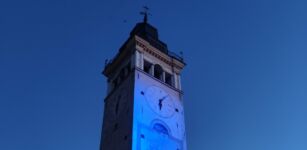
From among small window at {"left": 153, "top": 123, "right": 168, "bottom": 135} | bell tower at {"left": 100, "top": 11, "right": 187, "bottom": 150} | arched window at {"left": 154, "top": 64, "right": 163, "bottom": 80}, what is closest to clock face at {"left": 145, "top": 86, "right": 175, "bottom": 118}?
bell tower at {"left": 100, "top": 11, "right": 187, "bottom": 150}

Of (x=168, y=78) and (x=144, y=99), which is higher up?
(x=168, y=78)

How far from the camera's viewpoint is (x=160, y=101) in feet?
113

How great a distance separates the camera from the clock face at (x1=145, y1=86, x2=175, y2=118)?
33.3m

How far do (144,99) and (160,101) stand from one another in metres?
1.95

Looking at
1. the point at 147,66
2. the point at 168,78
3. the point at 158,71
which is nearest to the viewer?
the point at 147,66

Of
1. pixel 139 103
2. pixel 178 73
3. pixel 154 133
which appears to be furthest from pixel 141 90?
pixel 178 73

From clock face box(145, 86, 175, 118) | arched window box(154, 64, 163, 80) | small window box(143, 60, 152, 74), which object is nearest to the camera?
clock face box(145, 86, 175, 118)

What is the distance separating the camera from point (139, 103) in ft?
105

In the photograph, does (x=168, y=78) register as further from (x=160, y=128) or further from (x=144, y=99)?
(x=160, y=128)

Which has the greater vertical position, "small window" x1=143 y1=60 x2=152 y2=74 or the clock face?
"small window" x1=143 y1=60 x2=152 y2=74

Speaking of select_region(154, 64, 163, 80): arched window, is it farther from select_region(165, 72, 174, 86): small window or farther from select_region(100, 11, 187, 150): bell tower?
select_region(165, 72, 174, 86): small window

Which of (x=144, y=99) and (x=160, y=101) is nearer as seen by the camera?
(x=144, y=99)

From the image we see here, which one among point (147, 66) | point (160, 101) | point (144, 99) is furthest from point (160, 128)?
point (147, 66)

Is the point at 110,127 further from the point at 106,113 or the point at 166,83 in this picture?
the point at 166,83
